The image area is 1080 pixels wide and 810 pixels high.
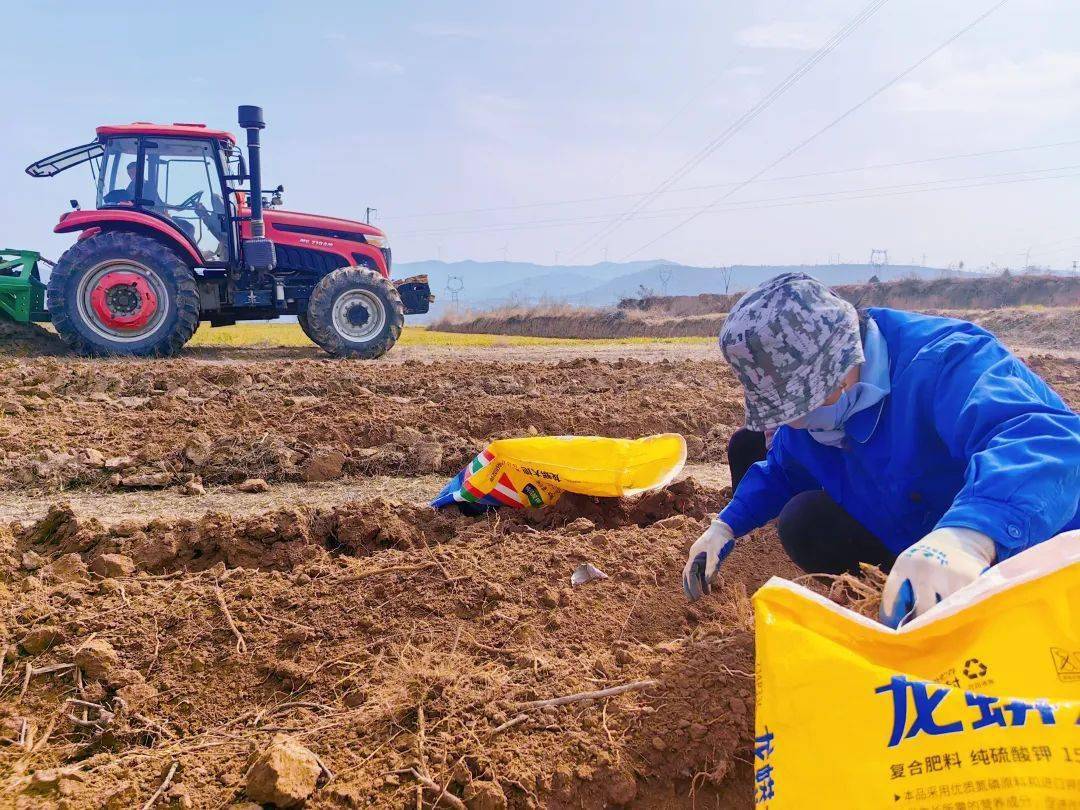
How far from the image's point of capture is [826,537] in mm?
2301

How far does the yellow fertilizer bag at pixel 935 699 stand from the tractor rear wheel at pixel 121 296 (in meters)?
8.49

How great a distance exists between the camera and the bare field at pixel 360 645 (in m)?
1.74

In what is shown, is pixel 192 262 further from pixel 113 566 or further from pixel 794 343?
pixel 794 343

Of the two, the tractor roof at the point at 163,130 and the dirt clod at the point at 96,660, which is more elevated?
the tractor roof at the point at 163,130

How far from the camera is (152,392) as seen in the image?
6.11 m

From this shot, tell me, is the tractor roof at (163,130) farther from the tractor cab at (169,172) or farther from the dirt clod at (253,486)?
the dirt clod at (253,486)

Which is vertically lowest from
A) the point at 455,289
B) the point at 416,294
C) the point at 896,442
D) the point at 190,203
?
the point at 896,442

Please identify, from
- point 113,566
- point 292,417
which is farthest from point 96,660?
point 292,417

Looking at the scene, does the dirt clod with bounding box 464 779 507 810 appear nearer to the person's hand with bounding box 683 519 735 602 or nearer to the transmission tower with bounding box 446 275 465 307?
the person's hand with bounding box 683 519 735 602

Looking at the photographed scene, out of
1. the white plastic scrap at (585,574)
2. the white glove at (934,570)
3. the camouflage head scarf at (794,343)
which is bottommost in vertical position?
the white plastic scrap at (585,574)

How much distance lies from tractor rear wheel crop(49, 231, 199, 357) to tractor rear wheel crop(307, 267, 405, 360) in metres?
1.41

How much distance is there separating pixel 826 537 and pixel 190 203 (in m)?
8.53

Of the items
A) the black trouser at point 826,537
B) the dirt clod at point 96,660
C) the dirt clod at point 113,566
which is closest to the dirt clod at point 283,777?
the dirt clod at point 96,660

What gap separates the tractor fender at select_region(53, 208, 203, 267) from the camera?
27.0 ft
